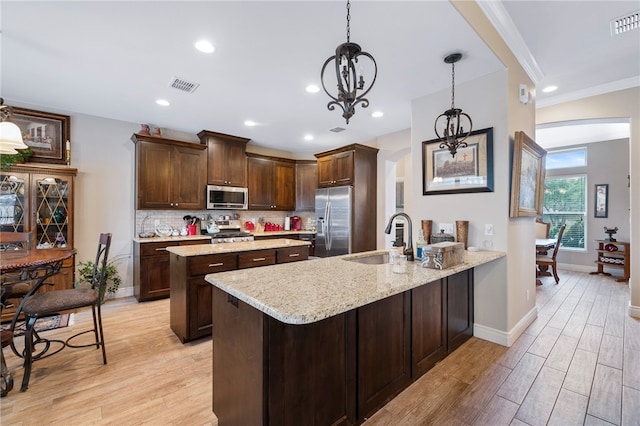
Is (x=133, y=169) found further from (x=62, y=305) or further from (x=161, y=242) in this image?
(x=62, y=305)

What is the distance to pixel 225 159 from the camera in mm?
5172

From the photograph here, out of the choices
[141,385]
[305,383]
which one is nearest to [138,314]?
[141,385]

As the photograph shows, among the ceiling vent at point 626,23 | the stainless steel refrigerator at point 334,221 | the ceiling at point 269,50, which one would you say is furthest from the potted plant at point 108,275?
the ceiling vent at point 626,23

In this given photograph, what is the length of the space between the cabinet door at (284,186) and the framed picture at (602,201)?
662 cm

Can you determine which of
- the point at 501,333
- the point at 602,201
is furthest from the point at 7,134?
the point at 602,201

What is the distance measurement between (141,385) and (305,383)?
5.15 feet

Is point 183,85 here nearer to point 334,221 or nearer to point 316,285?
point 316,285

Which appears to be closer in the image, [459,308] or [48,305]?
[48,305]

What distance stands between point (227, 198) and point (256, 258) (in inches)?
91.9

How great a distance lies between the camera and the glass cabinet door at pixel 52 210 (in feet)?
11.8

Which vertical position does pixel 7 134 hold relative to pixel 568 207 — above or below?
above

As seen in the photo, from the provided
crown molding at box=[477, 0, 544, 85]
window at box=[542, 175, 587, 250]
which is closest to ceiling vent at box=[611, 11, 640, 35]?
crown molding at box=[477, 0, 544, 85]

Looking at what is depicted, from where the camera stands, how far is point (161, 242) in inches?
164

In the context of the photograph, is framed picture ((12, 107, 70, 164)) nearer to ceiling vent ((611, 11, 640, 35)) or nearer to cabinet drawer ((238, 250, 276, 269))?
cabinet drawer ((238, 250, 276, 269))
